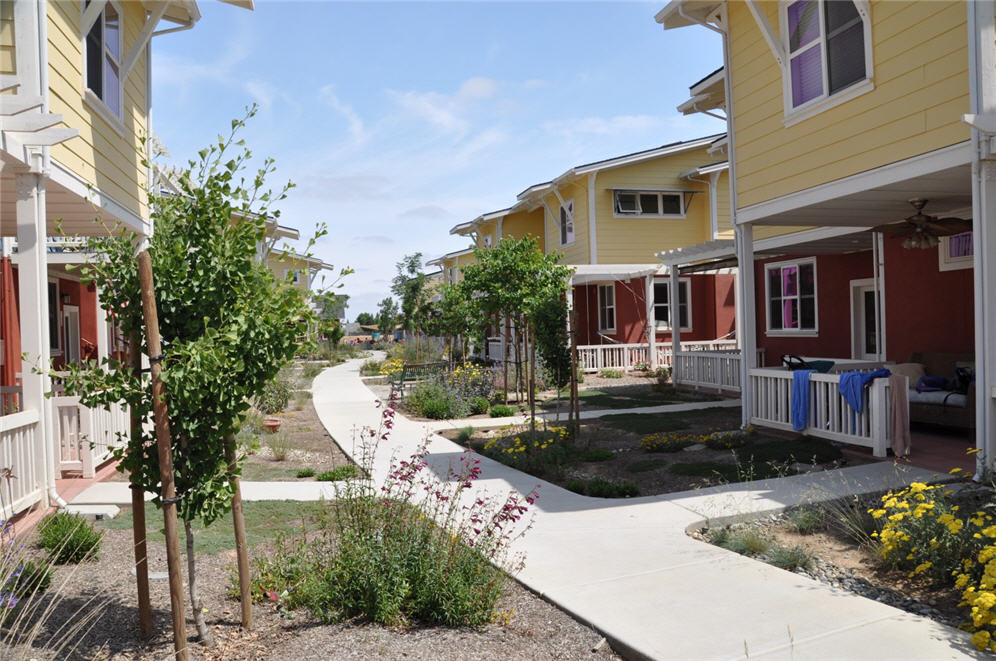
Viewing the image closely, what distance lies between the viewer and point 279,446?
35.5ft

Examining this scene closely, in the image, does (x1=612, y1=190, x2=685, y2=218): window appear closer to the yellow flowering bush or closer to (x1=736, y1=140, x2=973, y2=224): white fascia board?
(x1=736, y1=140, x2=973, y2=224): white fascia board

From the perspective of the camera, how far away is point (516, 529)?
21.5 ft

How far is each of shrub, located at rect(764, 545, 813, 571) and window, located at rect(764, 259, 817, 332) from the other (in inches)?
470

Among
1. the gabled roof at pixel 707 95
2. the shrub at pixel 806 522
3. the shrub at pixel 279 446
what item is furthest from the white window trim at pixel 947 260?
the shrub at pixel 279 446

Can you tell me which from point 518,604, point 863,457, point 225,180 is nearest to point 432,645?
point 518,604

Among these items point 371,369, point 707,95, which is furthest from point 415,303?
point 707,95

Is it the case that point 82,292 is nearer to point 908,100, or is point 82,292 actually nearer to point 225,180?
point 225,180

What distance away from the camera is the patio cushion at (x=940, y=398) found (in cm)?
944

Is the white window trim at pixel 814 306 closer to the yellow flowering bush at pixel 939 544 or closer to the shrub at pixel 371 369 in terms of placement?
the yellow flowering bush at pixel 939 544

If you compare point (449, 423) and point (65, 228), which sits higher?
point (65, 228)

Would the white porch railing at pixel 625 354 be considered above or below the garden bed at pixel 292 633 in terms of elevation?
above

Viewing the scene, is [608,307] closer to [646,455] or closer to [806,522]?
[646,455]

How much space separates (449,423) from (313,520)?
712cm

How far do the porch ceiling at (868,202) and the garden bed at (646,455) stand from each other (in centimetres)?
320
